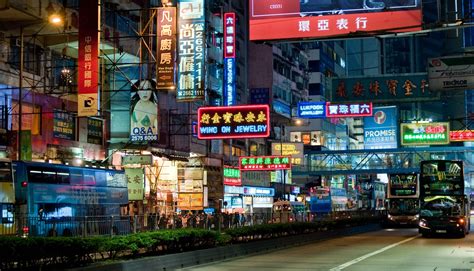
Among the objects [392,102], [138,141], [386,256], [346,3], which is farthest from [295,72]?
[346,3]

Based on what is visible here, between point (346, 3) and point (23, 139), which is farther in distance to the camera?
point (23, 139)

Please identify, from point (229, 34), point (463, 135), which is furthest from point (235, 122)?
point (463, 135)

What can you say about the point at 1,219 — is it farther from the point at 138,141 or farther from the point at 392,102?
the point at 392,102

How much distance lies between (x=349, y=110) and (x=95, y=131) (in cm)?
1482

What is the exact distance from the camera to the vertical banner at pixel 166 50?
3159 cm

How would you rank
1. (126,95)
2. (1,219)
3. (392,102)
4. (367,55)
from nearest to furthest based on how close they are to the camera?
(1,219)
(392,102)
(126,95)
(367,55)

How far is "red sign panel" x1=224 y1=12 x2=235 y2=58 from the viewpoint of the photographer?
→ 46.2 metres

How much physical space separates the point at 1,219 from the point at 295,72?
65.1 m

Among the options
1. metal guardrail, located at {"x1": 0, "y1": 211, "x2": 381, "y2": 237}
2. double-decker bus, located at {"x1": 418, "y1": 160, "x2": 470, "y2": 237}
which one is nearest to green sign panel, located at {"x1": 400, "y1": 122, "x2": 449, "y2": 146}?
double-decker bus, located at {"x1": 418, "y1": 160, "x2": 470, "y2": 237}

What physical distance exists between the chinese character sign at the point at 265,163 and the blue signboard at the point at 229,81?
8.73 metres

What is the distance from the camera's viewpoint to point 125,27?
43.0 m

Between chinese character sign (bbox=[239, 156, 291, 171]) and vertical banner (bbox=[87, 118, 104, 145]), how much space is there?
2167cm

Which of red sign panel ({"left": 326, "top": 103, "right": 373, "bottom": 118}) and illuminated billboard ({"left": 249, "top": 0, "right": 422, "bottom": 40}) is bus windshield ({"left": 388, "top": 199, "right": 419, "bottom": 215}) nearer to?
red sign panel ({"left": 326, "top": 103, "right": 373, "bottom": 118})

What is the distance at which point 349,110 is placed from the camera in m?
39.8
